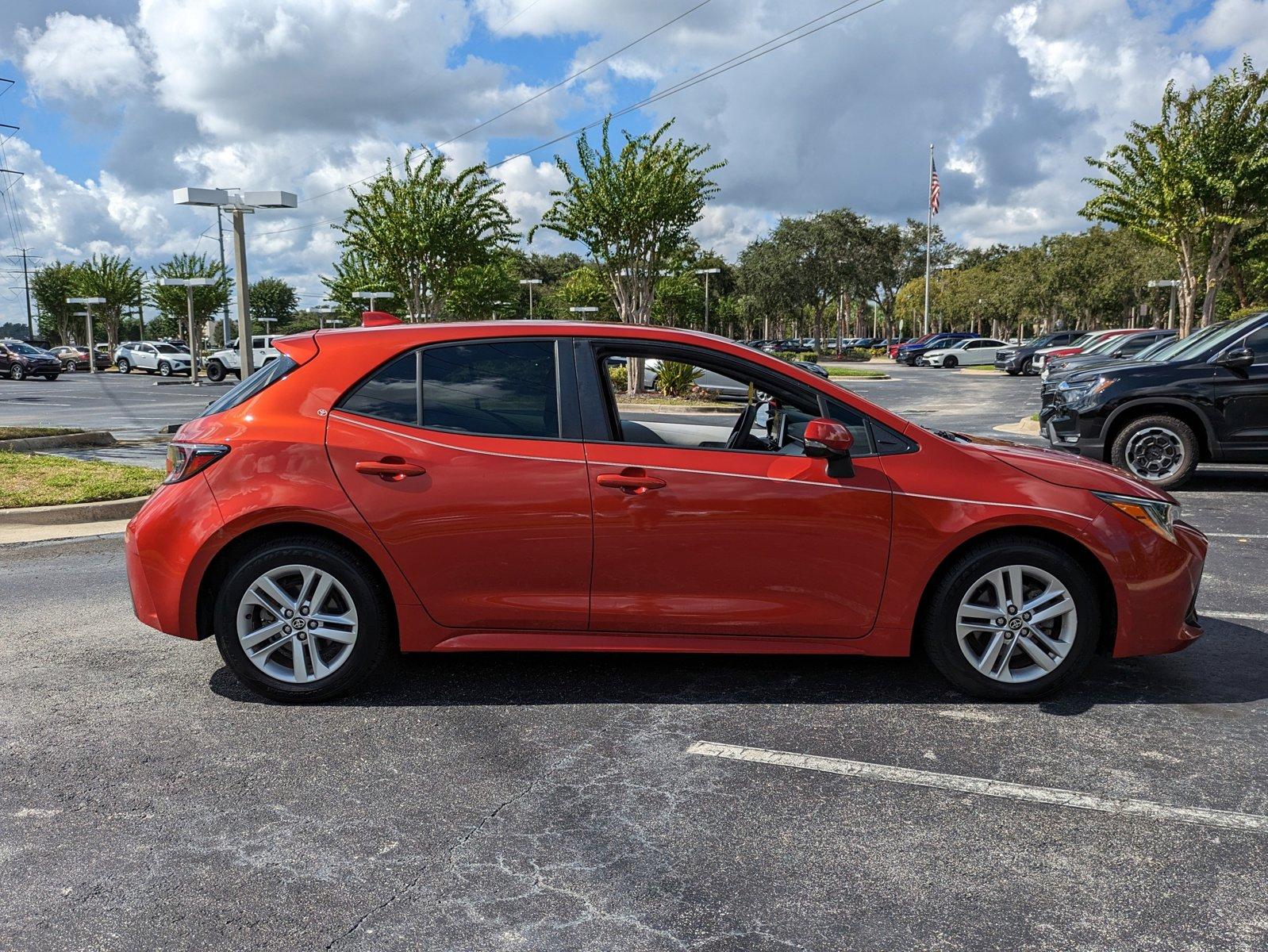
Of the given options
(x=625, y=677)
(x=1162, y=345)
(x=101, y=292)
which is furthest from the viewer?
(x=101, y=292)

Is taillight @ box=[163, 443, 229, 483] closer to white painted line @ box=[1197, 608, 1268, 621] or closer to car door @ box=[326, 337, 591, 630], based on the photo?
car door @ box=[326, 337, 591, 630]

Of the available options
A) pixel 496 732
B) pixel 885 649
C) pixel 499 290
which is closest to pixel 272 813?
pixel 496 732

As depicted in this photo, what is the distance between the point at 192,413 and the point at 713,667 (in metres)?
20.4

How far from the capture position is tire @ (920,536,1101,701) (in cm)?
416

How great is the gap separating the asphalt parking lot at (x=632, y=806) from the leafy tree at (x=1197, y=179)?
763 inches

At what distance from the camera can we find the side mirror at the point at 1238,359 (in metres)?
9.53

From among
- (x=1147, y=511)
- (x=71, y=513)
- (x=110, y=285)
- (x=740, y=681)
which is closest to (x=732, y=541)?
(x=740, y=681)

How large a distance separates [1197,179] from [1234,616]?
19.0 m

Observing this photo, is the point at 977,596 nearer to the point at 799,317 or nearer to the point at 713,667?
the point at 713,667

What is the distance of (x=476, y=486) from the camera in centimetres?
411

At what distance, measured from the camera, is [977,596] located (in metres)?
4.21

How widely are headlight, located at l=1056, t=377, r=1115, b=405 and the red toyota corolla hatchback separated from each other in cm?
622

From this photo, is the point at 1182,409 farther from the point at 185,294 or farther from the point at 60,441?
the point at 185,294

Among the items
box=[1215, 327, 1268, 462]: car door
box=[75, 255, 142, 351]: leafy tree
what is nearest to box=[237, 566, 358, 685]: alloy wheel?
box=[1215, 327, 1268, 462]: car door
